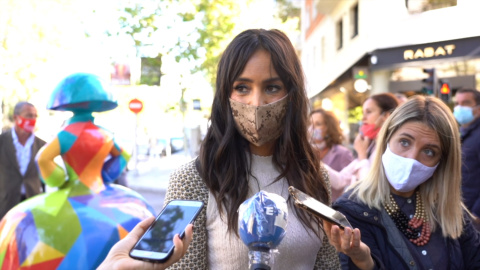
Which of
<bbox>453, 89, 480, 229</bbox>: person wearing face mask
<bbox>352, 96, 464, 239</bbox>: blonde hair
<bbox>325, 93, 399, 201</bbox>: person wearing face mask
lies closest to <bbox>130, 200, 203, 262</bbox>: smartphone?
<bbox>352, 96, 464, 239</bbox>: blonde hair

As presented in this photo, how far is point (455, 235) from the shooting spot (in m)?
2.52

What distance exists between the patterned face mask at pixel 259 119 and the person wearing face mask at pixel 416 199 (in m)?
0.67

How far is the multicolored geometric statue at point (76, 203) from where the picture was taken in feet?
10.9

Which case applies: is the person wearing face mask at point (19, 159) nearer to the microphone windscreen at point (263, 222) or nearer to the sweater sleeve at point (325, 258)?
the sweater sleeve at point (325, 258)

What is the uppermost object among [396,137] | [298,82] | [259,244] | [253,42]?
[253,42]

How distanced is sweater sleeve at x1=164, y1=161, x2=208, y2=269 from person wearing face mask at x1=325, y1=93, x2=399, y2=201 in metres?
3.06

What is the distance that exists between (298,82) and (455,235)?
3.58ft

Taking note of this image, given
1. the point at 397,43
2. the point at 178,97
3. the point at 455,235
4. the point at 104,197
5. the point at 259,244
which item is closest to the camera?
the point at 259,244

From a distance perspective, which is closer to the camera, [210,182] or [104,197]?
[210,182]

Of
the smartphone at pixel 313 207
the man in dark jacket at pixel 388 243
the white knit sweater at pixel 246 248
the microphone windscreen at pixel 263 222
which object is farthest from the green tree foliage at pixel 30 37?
the microphone windscreen at pixel 263 222

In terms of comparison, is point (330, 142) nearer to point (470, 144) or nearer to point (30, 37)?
point (470, 144)

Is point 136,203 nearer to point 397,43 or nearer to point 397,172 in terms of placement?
point 397,172

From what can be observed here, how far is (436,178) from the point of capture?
269 centimetres

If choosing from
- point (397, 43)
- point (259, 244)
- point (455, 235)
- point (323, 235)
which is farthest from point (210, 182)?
point (397, 43)
